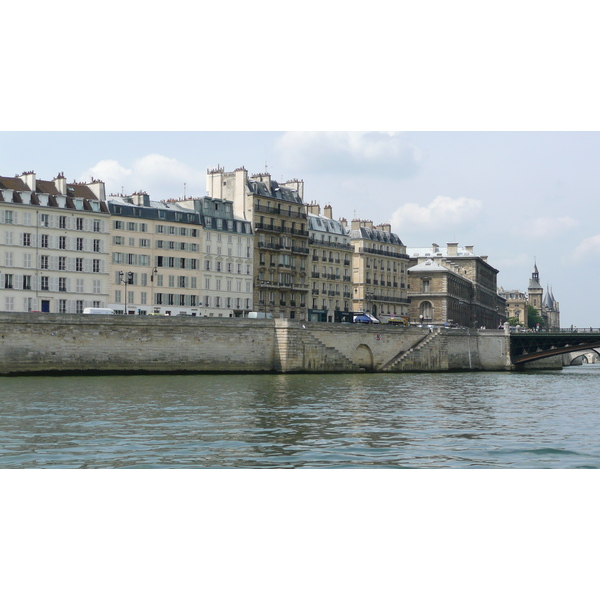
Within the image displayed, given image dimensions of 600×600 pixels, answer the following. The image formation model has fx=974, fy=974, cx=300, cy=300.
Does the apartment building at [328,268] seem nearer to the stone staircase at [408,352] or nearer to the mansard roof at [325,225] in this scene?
the mansard roof at [325,225]

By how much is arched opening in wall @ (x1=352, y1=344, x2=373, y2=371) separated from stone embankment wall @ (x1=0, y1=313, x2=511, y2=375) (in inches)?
2.9

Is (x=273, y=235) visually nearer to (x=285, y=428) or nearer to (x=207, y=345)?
(x=207, y=345)

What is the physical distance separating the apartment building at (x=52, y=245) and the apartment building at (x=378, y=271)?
36.2 meters

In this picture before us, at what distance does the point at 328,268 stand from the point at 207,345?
3554cm

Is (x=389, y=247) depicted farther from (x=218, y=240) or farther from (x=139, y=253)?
(x=139, y=253)

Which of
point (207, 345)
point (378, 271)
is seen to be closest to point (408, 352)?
point (207, 345)

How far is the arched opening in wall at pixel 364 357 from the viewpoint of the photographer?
70.5 meters

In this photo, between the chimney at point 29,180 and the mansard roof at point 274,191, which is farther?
the mansard roof at point 274,191

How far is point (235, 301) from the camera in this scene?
265 ft

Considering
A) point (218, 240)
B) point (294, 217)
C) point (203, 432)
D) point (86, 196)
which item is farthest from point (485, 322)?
point (203, 432)

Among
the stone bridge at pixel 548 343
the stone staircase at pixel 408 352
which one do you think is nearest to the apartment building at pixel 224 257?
the stone staircase at pixel 408 352

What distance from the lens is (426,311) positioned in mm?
115812

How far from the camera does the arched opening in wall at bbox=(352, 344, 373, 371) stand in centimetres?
7050
